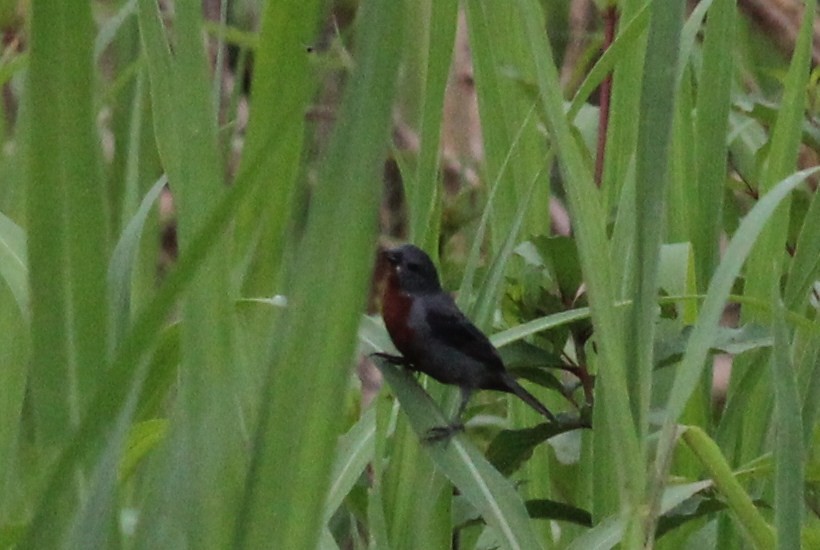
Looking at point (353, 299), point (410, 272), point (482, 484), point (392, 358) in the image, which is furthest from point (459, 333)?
point (353, 299)

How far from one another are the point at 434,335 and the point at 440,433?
336 mm

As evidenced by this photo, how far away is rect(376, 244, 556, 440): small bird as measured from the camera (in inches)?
41.5

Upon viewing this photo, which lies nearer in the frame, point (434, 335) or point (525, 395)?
point (525, 395)

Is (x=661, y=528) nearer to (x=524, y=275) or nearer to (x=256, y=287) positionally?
(x=524, y=275)

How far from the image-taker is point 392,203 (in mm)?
2760

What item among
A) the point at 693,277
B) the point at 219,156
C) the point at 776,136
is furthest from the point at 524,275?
the point at 219,156

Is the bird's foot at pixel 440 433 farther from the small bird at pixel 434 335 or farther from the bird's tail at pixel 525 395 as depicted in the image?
the bird's tail at pixel 525 395

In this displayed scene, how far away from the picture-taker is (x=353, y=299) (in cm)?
56

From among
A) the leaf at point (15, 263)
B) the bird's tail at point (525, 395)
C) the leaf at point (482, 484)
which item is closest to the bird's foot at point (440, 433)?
the leaf at point (482, 484)

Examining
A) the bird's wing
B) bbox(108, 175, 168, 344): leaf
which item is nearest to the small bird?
the bird's wing

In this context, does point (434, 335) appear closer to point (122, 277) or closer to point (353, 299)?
point (122, 277)

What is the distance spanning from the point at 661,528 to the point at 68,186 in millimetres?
545

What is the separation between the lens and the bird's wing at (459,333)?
3.22ft

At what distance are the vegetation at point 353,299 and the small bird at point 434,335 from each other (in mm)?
25
